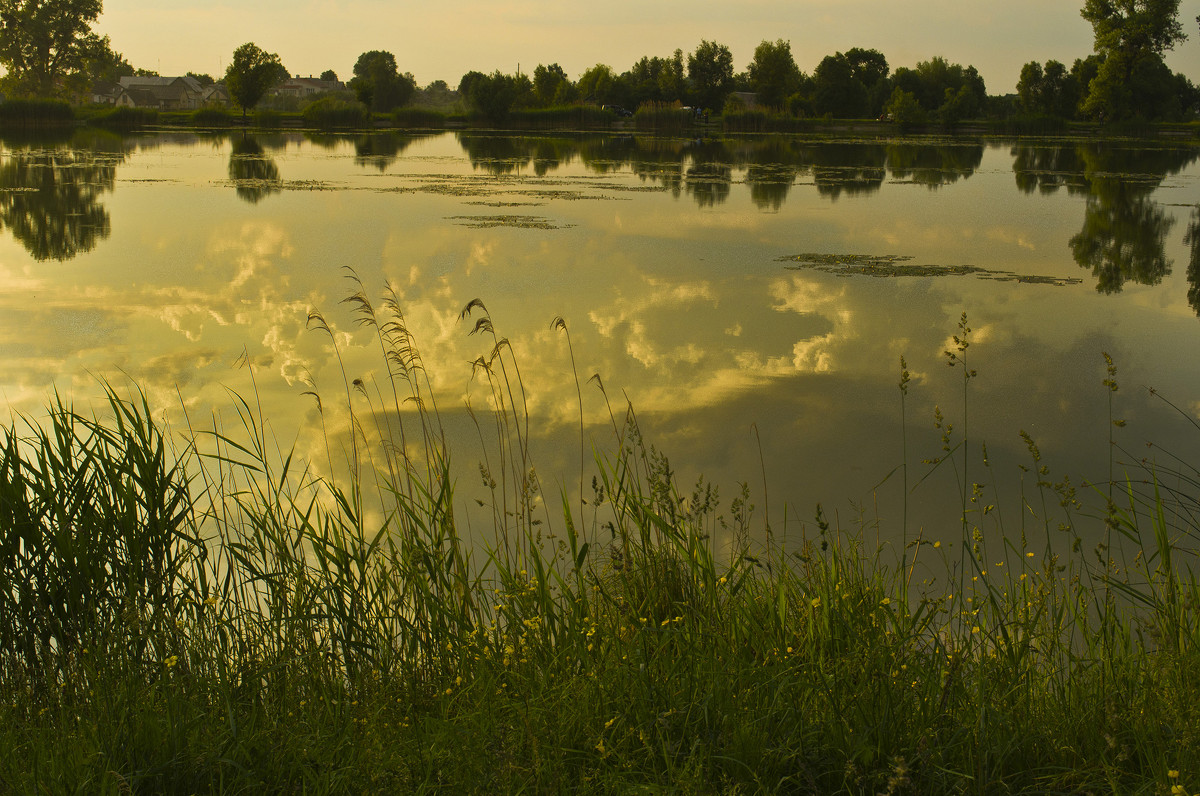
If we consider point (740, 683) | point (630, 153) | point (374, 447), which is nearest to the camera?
point (740, 683)

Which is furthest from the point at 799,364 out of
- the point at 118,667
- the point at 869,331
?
the point at 118,667

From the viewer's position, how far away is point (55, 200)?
12.3m

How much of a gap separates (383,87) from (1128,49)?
40.1 meters

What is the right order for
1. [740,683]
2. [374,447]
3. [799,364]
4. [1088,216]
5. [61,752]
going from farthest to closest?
1. [1088,216]
2. [799,364]
3. [374,447]
4. [740,683]
5. [61,752]

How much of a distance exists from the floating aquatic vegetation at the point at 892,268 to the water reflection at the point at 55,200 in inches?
285

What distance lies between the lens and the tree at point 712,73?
2262 inches

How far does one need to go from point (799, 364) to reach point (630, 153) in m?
22.0

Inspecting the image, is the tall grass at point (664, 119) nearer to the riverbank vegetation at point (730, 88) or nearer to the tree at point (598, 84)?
the riverbank vegetation at point (730, 88)

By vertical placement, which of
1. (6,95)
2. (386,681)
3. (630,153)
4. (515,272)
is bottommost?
(386,681)

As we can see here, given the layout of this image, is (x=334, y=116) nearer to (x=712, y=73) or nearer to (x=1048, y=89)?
(x=712, y=73)

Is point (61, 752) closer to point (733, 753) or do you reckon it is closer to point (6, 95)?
point (733, 753)

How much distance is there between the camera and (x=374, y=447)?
4.25 meters

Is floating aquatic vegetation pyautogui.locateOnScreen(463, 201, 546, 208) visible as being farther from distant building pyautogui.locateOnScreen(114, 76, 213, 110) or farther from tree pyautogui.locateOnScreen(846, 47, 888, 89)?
distant building pyautogui.locateOnScreen(114, 76, 213, 110)

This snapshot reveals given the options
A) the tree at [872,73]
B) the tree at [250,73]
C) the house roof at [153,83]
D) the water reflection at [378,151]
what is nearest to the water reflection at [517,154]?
the water reflection at [378,151]
